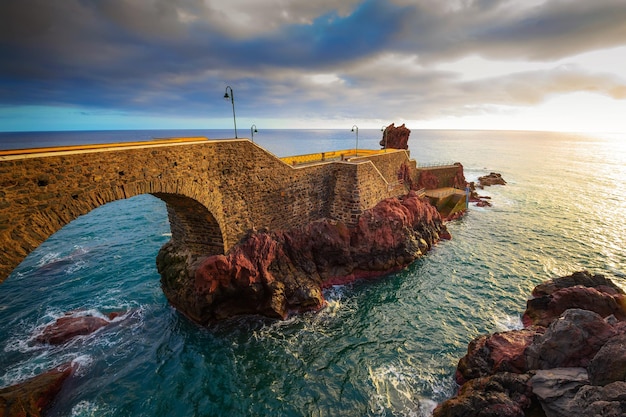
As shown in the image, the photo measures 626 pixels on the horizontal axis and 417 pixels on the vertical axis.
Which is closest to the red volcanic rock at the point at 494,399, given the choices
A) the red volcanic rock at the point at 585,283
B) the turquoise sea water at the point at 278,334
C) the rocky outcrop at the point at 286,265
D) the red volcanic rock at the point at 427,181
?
the turquoise sea water at the point at 278,334

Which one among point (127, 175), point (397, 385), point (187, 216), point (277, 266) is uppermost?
point (127, 175)

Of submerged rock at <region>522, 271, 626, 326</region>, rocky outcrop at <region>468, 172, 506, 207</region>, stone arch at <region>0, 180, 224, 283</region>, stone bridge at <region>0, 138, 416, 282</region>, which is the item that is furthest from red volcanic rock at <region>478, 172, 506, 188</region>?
stone arch at <region>0, 180, 224, 283</region>

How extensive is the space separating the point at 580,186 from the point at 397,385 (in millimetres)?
74157

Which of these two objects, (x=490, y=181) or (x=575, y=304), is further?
(x=490, y=181)

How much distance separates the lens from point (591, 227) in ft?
121

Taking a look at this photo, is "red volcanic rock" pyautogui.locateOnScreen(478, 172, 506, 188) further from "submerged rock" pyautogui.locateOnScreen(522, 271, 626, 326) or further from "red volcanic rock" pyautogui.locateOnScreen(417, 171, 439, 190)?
"submerged rock" pyautogui.locateOnScreen(522, 271, 626, 326)

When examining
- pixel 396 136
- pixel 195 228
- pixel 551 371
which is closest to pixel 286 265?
pixel 195 228

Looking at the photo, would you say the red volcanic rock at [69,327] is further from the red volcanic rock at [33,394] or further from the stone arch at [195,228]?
the stone arch at [195,228]

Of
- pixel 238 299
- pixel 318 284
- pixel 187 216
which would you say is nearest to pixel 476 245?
pixel 318 284

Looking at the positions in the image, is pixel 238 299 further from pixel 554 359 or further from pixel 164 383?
pixel 554 359

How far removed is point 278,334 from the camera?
17203mm

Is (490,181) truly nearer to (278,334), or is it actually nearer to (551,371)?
(551,371)

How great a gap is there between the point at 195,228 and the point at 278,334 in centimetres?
847

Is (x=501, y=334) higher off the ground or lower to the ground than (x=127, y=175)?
lower
